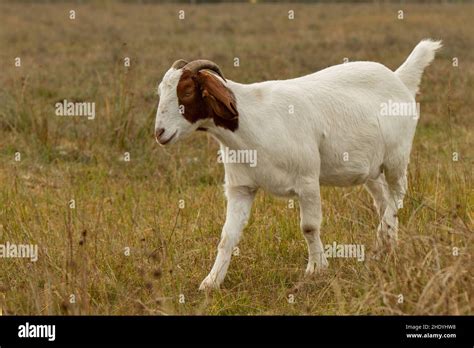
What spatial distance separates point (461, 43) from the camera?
754 inches

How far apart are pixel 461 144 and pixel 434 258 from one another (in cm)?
510

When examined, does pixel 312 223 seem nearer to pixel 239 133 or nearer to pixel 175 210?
pixel 239 133

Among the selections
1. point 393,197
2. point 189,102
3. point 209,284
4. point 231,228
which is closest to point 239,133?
point 189,102

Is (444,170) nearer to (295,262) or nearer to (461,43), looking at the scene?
(295,262)

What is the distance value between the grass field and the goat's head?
0.92 metres

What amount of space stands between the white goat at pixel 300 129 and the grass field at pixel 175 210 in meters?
0.33

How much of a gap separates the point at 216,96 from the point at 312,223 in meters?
1.15

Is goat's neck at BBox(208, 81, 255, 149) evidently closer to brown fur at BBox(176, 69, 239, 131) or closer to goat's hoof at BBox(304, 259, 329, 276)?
brown fur at BBox(176, 69, 239, 131)

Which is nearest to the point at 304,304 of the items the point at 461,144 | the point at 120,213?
the point at 120,213

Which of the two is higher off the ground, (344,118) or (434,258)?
(344,118)

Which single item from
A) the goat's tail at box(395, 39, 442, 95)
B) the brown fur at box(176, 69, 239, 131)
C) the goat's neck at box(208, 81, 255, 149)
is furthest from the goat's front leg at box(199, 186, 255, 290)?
the goat's tail at box(395, 39, 442, 95)

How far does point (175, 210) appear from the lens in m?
7.71

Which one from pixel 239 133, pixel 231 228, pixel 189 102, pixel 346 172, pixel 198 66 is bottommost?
pixel 231 228

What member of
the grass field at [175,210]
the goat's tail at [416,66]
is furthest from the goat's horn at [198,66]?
the goat's tail at [416,66]
